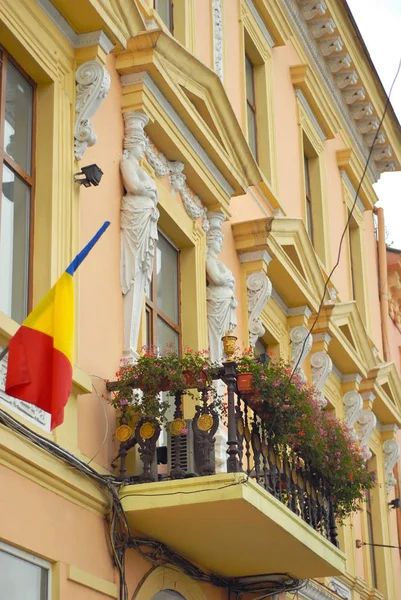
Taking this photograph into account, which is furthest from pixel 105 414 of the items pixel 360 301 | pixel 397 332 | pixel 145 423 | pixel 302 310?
pixel 397 332

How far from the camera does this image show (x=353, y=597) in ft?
54.5

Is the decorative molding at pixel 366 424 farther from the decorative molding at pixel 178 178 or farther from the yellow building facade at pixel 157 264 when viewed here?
the decorative molding at pixel 178 178

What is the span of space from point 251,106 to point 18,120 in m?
7.18

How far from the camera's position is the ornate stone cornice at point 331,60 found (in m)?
18.7

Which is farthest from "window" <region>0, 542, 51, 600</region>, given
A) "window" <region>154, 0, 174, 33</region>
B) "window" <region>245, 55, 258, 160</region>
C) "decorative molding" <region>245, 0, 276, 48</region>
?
"decorative molding" <region>245, 0, 276, 48</region>

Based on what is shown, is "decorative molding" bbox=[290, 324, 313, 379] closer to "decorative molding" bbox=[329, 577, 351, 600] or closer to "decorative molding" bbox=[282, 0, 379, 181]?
"decorative molding" bbox=[329, 577, 351, 600]

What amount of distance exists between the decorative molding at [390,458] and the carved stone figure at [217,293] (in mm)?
8118

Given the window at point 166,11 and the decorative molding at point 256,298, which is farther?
the decorative molding at point 256,298

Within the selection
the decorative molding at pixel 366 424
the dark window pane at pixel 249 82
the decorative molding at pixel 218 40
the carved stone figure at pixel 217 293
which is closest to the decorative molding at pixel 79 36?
the carved stone figure at pixel 217 293

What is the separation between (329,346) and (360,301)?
3963mm

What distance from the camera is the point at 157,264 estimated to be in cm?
1180

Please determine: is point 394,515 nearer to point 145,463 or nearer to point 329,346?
point 329,346

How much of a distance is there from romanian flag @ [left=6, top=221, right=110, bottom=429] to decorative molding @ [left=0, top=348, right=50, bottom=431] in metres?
0.59

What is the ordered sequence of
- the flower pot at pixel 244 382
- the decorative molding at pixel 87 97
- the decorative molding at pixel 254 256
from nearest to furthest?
the decorative molding at pixel 87 97 → the flower pot at pixel 244 382 → the decorative molding at pixel 254 256
